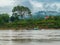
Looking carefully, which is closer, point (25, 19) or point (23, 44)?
point (23, 44)

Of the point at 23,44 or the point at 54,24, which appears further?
the point at 54,24

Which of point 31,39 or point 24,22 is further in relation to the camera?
A: point 24,22

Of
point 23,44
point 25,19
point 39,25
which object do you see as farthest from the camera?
point 25,19

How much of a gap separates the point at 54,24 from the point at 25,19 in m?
4.44

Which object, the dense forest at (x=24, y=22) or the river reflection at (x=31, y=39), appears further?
the dense forest at (x=24, y=22)

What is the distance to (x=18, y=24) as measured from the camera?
115 feet

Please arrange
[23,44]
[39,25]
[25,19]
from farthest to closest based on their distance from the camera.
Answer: [25,19]
[39,25]
[23,44]

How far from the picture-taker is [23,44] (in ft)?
40.5

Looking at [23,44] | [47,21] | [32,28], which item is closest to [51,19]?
[47,21]

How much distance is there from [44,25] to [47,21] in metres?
1.26

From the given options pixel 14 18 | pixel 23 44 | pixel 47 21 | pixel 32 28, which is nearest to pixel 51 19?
pixel 47 21

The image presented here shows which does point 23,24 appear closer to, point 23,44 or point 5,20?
point 5,20

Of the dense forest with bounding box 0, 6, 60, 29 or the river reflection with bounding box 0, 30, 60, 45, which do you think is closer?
the river reflection with bounding box 0, 30, 60, 45

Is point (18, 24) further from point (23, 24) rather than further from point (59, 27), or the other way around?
point (59, 27)
